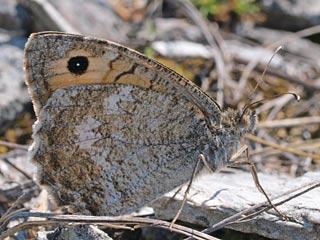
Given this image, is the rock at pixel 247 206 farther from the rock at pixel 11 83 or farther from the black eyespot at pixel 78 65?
the rock at pixel 11 83

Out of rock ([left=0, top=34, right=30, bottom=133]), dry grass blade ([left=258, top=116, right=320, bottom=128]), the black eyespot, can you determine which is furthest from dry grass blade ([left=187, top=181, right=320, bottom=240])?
rock ([left=0, top=34, right=30, bottom=133])

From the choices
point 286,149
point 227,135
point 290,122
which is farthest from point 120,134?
point 290,122

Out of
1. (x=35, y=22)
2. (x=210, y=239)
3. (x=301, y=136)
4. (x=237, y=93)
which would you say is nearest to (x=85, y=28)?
(x=35, y=22)

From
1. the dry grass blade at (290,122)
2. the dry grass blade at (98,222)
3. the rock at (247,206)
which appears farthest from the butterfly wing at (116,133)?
the dry grass blade at (290,122)

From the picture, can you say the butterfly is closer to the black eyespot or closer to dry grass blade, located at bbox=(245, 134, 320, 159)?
the black eyespot

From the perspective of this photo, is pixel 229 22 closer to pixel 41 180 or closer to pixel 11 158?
pixel 11 158

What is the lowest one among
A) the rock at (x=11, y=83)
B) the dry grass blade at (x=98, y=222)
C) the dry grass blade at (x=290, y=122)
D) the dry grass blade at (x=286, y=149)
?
the dry grass blade at (x=98, y=222)

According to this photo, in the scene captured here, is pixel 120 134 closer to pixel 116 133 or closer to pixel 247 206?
pixel 116 133
